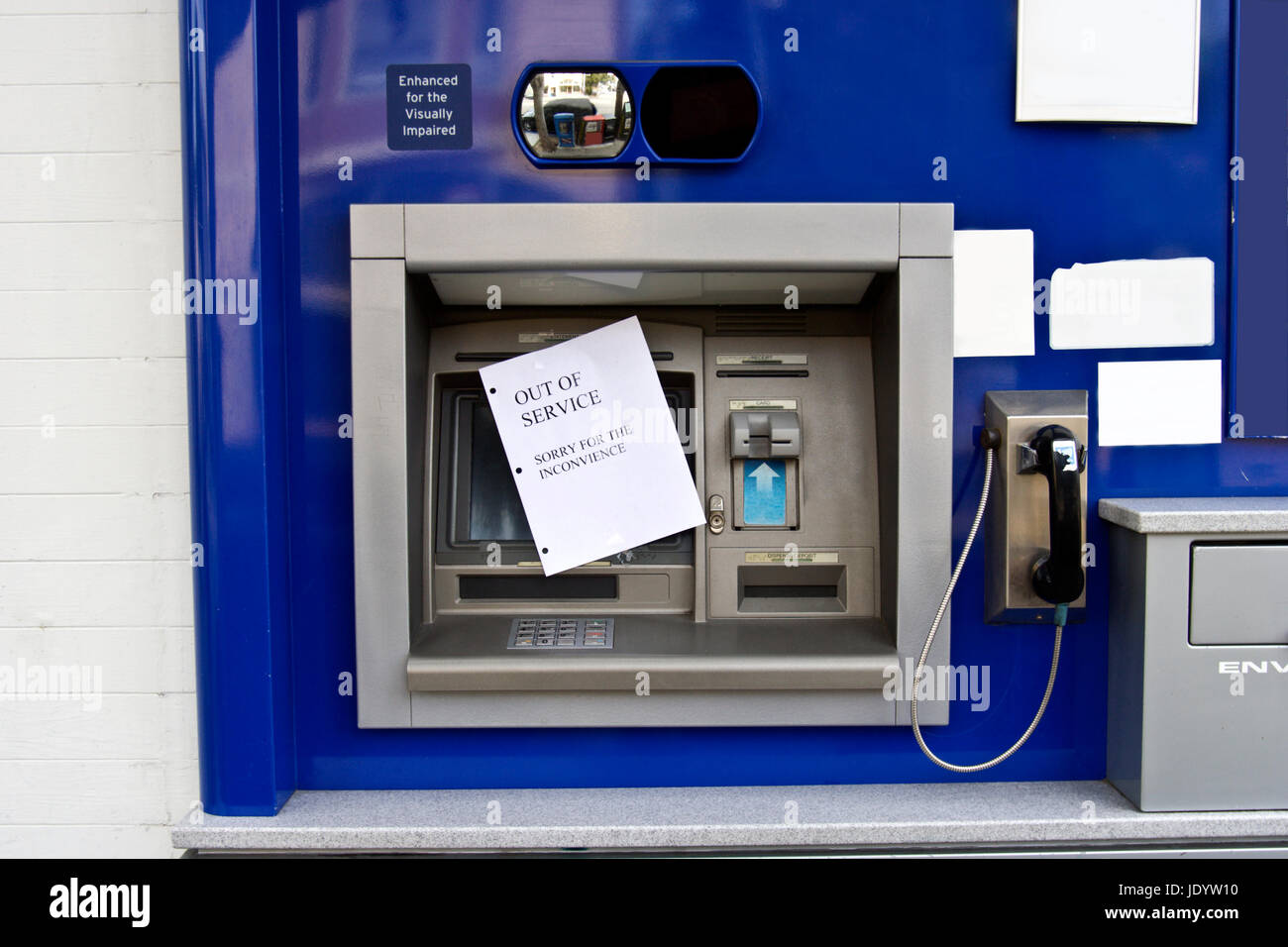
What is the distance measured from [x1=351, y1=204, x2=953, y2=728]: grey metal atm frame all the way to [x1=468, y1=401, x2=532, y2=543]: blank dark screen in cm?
9

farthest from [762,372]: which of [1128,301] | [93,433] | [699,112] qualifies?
[93,433]

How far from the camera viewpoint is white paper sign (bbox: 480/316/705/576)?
174 cm

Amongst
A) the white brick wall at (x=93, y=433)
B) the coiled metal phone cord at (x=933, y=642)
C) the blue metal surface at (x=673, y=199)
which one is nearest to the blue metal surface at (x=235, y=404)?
the blue metal surface at (x=673, y=199)

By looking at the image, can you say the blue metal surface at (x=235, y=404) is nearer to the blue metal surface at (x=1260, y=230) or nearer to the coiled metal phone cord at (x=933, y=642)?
the coiled metal phone cord at (x=933, y=642)

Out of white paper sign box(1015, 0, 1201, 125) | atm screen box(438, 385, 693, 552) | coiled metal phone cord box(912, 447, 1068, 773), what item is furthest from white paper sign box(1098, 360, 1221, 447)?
atm screen box(438, 385, 693, 552)

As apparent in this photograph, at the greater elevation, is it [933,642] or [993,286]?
[993,286]

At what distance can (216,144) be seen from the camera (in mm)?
1570

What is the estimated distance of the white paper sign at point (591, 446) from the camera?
5.71ft

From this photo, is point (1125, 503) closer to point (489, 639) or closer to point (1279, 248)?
point (1279, 248)

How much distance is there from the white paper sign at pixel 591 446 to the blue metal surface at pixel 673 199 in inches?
13.7

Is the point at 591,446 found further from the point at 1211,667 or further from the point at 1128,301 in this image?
the point at 1211,667

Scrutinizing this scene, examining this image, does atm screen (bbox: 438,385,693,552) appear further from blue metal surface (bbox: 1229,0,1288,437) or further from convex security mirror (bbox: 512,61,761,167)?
blue metal surface (bbox: 1229,0,1288,437)

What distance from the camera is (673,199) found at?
66.6 inches

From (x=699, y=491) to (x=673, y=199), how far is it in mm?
653
